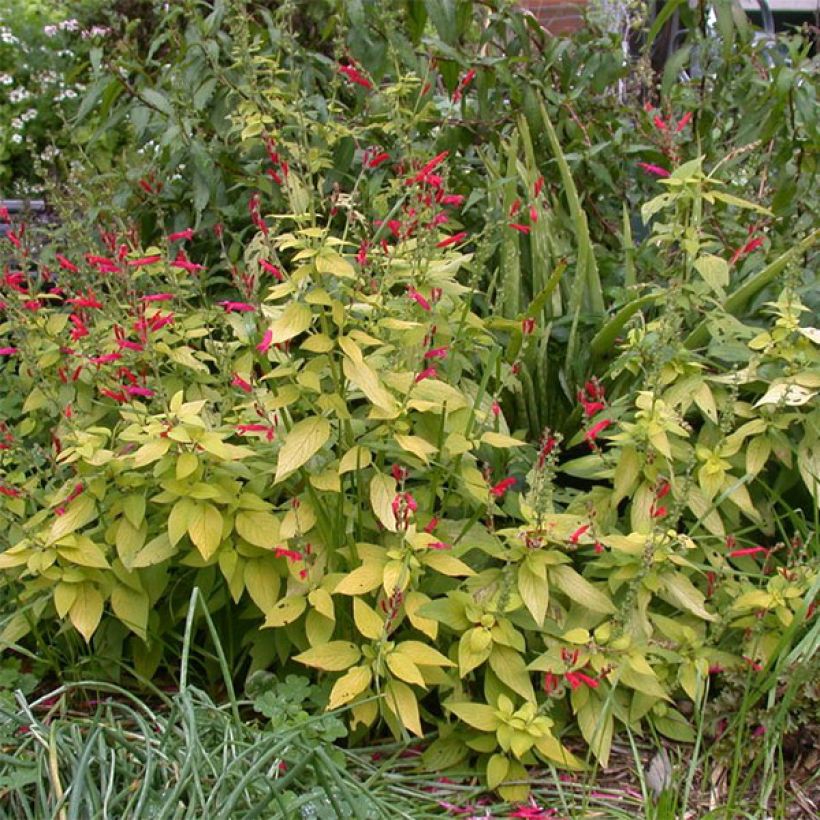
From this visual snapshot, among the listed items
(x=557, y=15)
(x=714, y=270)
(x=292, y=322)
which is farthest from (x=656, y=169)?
(x=557, y=15)

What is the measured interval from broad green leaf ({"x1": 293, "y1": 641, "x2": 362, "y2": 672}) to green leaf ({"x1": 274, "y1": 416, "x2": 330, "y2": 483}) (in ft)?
1.13

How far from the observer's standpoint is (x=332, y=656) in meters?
2.17

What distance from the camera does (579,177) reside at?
337 centimetres

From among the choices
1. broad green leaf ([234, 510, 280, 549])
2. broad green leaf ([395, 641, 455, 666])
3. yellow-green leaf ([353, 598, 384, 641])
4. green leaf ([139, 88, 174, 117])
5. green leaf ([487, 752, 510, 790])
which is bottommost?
green leaf ([487, 752, 510, 790])

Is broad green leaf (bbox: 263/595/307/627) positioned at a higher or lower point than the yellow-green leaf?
lower

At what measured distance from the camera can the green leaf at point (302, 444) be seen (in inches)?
81.9

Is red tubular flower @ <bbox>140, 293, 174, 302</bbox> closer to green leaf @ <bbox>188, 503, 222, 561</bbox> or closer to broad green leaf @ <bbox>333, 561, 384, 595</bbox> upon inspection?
green leaf @ <bbox>188, 503, 222, 561</bbox>

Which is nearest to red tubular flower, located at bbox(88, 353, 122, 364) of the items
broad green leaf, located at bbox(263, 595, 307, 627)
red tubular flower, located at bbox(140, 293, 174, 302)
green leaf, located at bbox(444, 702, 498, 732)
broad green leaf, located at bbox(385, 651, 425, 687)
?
red tubular flower, located at bbox(140, 293, 174, 302)

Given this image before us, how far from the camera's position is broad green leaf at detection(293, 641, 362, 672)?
2.15m

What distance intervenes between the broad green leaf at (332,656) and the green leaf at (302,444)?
344 millimetres

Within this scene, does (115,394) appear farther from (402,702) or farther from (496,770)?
(496,770)

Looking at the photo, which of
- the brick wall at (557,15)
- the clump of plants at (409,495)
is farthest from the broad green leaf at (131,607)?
the brick wall at (557,15)

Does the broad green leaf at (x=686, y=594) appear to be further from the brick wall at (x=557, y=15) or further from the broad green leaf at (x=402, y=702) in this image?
the brick wall at (x=557, y=15)

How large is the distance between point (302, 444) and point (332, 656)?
0.41m
